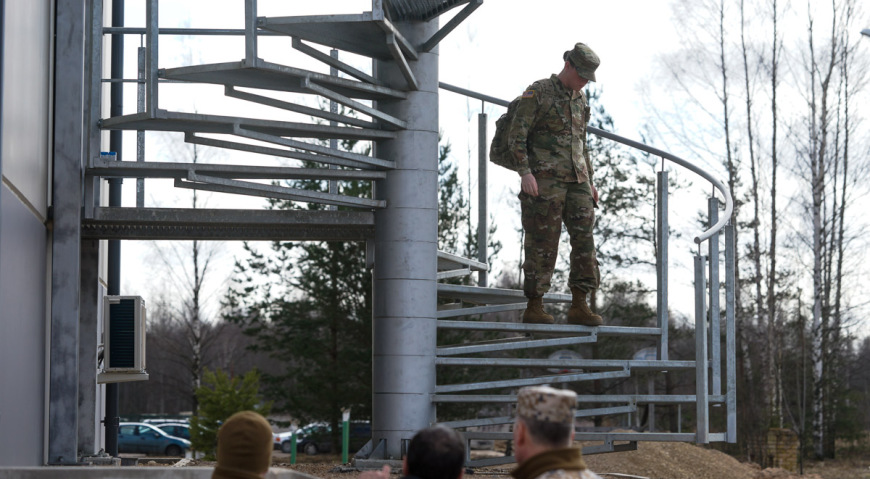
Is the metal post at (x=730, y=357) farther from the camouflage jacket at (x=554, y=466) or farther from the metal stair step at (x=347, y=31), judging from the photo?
the camouflage jacket at (x=554, y=466)

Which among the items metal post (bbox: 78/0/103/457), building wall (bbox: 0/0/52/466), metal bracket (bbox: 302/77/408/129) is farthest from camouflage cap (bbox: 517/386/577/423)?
metal post (bbox: 78/0/103/457)

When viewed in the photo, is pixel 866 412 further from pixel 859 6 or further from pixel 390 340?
pixel 390 340

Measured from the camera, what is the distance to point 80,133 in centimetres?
612

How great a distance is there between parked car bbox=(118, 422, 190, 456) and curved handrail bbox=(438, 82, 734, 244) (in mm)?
25317

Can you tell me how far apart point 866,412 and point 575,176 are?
1067 inches

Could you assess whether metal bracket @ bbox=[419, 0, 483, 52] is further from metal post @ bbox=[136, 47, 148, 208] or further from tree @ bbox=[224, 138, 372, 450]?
tree @ bbox=[224, 138, 372, 450]

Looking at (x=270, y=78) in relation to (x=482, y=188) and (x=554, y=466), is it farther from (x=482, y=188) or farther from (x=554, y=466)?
(x=554, y=466)

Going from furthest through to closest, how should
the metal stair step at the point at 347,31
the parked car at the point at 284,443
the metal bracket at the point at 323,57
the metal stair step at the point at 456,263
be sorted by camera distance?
the parked car at the point at 284,443, the metal stair step at the point at 456,263, the metal bracket at the point at 323,57, the metal stair step at the point at 347,31

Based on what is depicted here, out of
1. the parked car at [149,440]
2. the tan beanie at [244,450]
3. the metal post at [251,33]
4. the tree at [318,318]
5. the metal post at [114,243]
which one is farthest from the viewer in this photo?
the parked car at [149,440]

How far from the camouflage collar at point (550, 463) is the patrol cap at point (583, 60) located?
14.3 feet

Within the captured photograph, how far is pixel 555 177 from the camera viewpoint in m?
6.38

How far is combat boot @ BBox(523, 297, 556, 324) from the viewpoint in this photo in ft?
21.1

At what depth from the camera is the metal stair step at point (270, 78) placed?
5883 millimetres

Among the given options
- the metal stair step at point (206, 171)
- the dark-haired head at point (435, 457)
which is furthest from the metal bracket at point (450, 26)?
the dark-haired head at point (435, 457)
